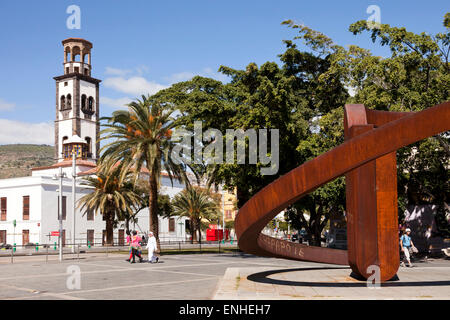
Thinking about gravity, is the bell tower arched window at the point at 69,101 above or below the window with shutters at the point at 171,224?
above

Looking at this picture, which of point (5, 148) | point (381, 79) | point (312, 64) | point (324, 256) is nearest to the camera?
point (324, 256)

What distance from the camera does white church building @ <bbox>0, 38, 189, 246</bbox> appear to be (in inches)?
2135

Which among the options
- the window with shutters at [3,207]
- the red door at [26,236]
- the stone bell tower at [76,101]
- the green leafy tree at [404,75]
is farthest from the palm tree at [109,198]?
the stone bell tower at [76,101]

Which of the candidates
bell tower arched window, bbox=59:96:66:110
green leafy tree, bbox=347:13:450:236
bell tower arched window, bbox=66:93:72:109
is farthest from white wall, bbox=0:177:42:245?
green leafy tree, bbox=347:13:450:236

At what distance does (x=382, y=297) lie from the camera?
9.10 m

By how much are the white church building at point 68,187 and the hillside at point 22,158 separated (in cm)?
6711

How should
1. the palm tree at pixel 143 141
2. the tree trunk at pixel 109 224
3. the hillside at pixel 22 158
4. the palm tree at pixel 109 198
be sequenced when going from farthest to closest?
1. the hillside at pixel 22 158
2. the tree trunk at pixel 109 224
3. the palm tree at pixel 109 198
4. the palm tree at pixel 143 141

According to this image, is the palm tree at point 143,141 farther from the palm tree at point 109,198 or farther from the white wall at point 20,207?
the white wall at point 20,207

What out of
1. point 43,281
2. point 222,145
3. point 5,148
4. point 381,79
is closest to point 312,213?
point 222,145

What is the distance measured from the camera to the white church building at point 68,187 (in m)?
54.2

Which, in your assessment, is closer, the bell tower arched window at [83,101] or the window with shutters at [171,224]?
the window with shutters at [171,224]

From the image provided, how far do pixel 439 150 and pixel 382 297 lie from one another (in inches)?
773
